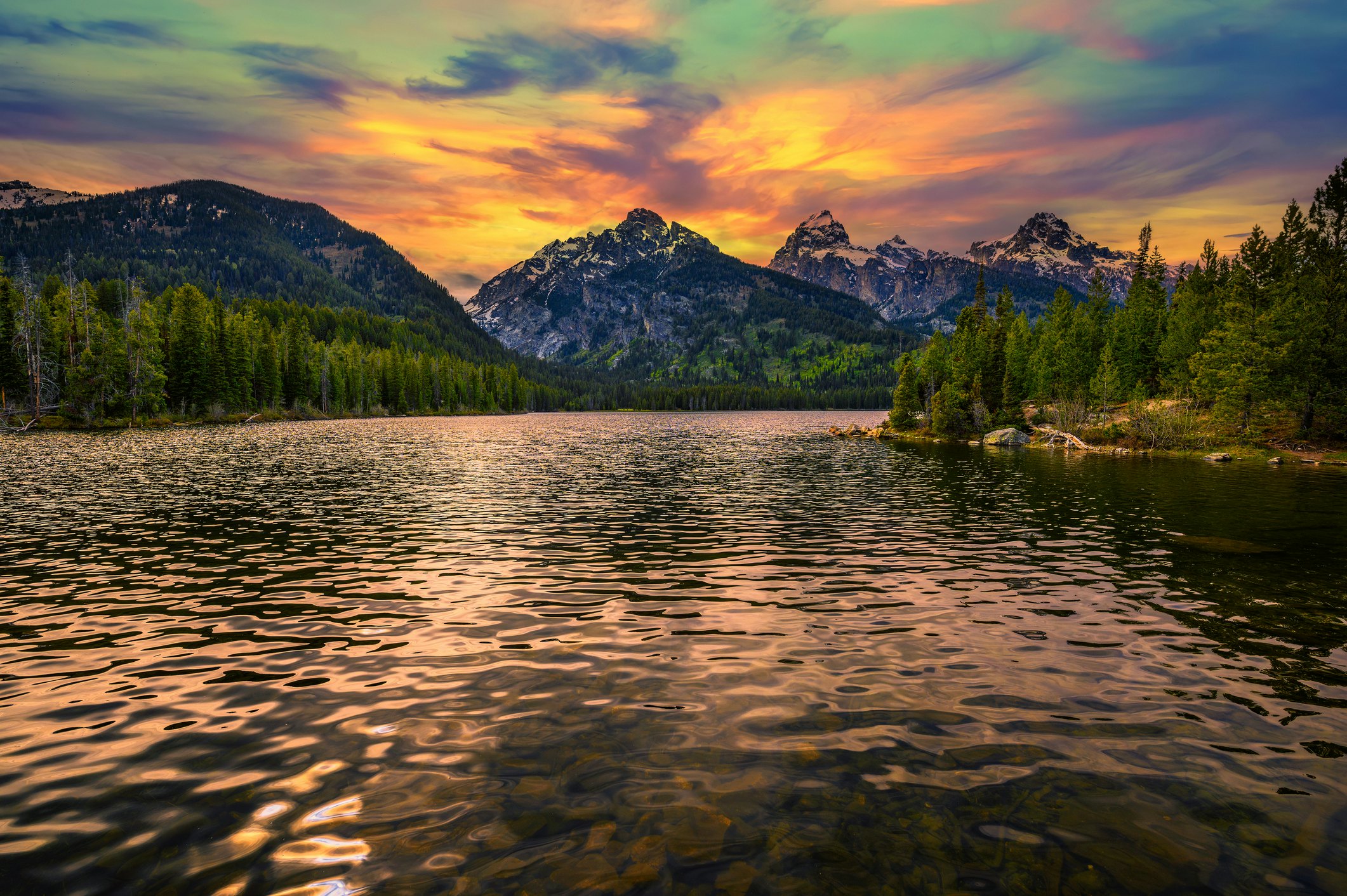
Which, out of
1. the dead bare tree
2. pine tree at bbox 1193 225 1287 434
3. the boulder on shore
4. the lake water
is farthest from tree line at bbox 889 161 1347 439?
the dead bare tree

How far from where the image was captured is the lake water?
705 cm

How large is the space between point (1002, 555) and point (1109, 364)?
100 m

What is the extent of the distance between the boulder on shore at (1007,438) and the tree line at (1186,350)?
8.50 m

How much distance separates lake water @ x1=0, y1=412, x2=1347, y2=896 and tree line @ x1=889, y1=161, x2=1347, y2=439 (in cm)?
5973

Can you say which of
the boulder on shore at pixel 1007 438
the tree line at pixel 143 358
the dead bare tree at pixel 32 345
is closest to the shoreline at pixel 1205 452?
the boulder on shore at pixel 1007 438

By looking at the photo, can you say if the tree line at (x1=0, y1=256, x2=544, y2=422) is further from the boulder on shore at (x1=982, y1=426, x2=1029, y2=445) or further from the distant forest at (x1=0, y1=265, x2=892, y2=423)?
the boulder on shore at (x1=982, y1=426, x2=1029, y2=445)

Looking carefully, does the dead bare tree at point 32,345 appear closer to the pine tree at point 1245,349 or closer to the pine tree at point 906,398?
the pine tree at point 906,398

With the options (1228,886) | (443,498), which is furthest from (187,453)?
(1228,886)

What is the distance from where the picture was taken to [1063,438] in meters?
88.7

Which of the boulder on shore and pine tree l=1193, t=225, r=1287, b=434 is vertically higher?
pine tree l=1193, t=225, r=1287, b=434

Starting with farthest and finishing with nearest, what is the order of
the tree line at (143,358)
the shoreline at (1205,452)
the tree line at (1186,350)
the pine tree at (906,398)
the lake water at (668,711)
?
1. the pine tree at (906,398)
2. the tree line at (143,358)
3. the tree line at (1186,350)
4. the shoreline at (1205,452)
5. the lake water at (668,711)

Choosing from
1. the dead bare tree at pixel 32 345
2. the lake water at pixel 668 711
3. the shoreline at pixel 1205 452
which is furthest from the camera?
the dead bare tree at pixel 32 345

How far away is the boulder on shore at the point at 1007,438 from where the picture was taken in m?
90.9

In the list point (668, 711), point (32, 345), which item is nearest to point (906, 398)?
point (668, 711)
